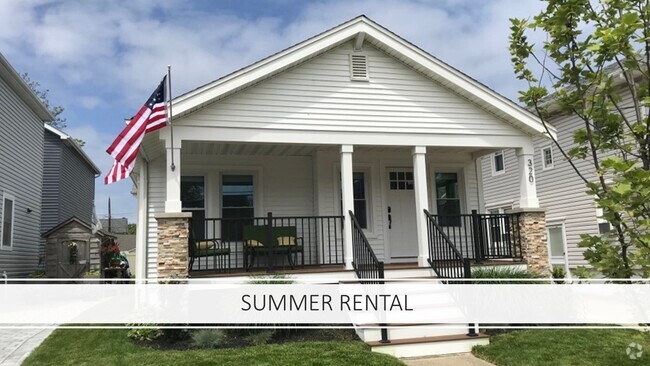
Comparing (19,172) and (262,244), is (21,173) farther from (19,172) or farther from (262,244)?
(262,244)

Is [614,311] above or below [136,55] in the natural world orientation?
below

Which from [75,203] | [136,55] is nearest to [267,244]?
[136,55]

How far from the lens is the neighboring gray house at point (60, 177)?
746 inches

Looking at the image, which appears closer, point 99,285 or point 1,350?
point 1,350

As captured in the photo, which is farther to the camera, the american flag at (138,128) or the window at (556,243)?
the window at (556,243)

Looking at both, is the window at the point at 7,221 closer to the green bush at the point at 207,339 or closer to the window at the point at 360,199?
the green bush at the point at 207,339

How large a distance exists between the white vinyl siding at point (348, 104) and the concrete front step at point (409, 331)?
12.4 ft

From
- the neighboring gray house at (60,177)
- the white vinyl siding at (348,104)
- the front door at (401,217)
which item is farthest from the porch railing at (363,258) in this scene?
the neighboring gray house at (60,177)

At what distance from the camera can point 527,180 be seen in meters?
9.74

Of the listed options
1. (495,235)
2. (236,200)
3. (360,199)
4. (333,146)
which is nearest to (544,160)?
(495,235)

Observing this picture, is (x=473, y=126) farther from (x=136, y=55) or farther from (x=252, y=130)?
(x=136, y=55)

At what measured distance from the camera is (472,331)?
694cm

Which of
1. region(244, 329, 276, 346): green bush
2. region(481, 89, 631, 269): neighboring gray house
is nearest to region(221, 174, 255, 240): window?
region(244, 329, 276, 346): green bush

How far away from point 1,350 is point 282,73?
6150 millimetres
